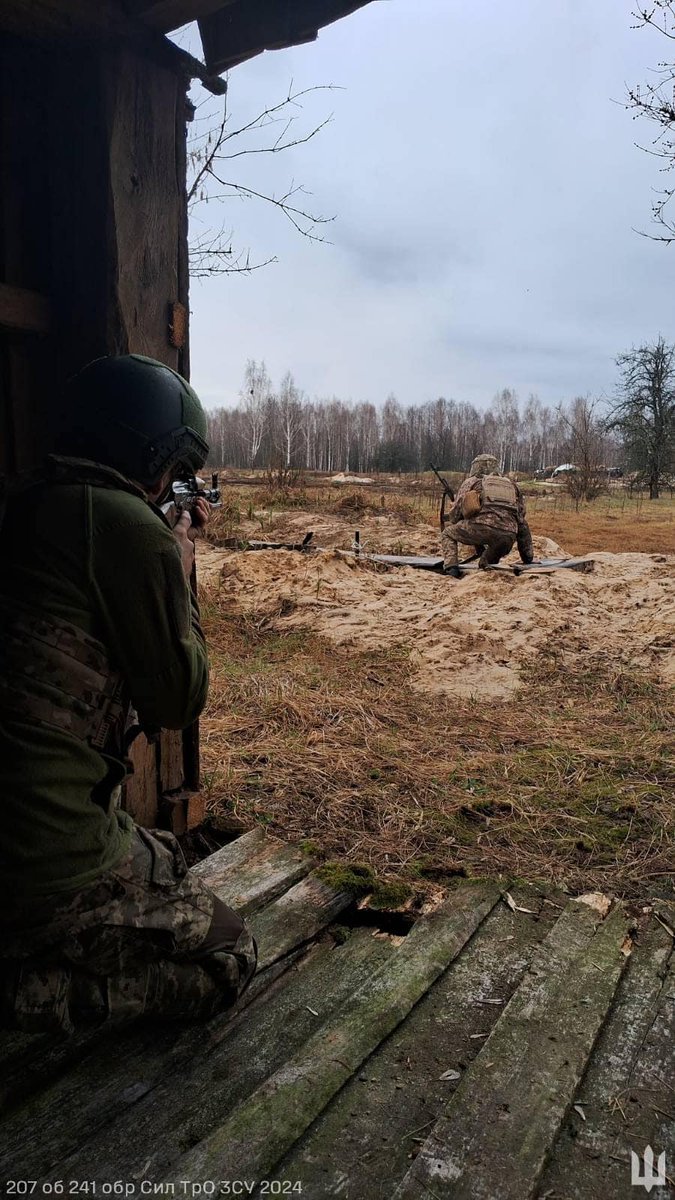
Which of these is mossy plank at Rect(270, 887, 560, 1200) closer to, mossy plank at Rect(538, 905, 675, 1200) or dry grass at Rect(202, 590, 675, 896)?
mossy plank at Rect(538, 905, 675, 1200)

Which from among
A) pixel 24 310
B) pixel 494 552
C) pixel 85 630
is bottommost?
pixel 494 552

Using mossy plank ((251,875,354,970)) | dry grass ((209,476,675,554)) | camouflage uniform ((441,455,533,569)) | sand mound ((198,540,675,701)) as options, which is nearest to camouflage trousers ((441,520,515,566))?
camouflage uniform ((441,455,533,569))

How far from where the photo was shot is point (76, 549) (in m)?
1.83

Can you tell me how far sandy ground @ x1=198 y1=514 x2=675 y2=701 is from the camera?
270 inches

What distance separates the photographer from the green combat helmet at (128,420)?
213 centimetres

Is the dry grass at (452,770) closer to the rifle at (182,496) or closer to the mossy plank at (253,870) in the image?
the mossy plank at (253,870)

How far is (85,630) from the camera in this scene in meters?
1.83

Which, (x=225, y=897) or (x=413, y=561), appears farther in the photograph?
(x=413, y=561)

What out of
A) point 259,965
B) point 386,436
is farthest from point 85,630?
point 386,436

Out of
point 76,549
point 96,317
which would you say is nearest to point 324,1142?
point 76,549

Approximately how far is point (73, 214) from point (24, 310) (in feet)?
1.31

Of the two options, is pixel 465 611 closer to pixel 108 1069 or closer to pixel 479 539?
pixel 479 539

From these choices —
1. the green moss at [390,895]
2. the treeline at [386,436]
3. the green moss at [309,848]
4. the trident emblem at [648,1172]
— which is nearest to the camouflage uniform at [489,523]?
the green moss at [309,848]

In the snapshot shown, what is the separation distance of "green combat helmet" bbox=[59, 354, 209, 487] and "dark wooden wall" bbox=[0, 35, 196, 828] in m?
0.71
